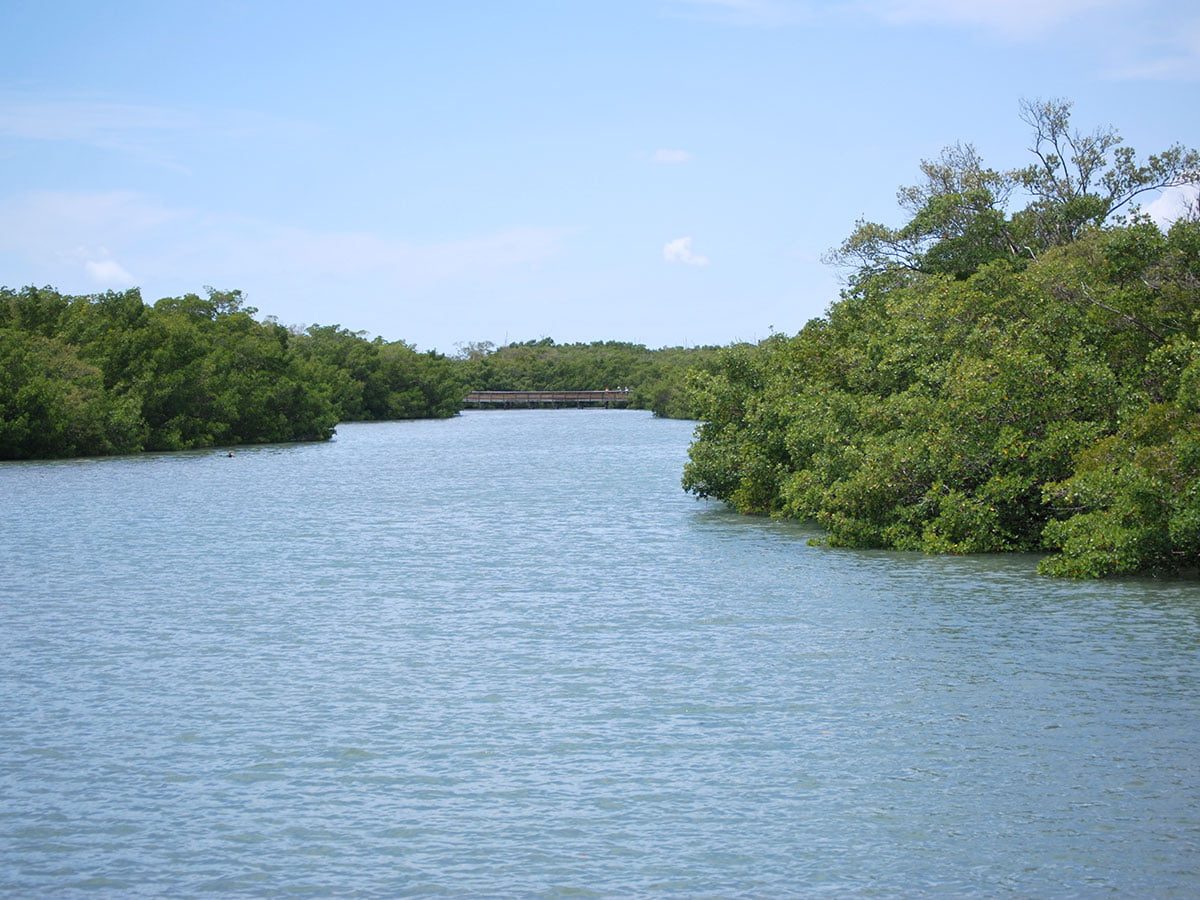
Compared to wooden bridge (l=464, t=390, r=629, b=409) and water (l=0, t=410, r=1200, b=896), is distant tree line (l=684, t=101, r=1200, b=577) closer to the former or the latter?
water (l=0, t=410, r=1200, b=896)

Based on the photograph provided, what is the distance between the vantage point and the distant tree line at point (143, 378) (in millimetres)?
55375

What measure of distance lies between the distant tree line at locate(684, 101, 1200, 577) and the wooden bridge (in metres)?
136

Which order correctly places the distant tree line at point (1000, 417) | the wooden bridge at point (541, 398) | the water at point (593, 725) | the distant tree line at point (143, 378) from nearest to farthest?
the water at point (593, 725), the distant tree line at point (1000, 417), the distant tree line at point (143, 378), the wooden bridge at point (541, 398)

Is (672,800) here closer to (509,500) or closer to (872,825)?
(872,825)

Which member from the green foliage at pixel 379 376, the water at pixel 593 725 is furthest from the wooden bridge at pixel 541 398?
the water at pixel 593 725

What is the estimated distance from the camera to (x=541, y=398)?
561 feet

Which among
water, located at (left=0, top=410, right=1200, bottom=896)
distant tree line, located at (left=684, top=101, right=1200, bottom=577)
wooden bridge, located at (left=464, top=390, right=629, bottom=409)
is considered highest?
wooden bridge, located at (left=464, top=390, right=629, bottom=409)

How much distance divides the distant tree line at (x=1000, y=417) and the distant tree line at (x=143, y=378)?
109 feet

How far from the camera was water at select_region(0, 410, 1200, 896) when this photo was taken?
9508 mm

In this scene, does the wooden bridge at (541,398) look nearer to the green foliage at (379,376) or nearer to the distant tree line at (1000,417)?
the green foliage at (379,376)

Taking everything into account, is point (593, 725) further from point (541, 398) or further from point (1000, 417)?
point (541, 398)

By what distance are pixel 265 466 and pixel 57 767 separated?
4529cm

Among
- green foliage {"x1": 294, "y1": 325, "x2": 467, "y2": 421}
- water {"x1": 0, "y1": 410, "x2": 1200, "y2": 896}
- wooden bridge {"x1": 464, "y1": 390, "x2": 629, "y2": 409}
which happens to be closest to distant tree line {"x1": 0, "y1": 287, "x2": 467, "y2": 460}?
green foliage {"x1": 294, "y1": 325, "x2": 467, "y2": 421}

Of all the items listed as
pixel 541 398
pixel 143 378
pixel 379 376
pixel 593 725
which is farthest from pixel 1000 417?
pixel 541 398
